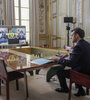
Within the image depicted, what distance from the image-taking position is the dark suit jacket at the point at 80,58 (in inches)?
86.3

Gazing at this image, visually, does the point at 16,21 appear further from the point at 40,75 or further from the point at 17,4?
the point at 40,75

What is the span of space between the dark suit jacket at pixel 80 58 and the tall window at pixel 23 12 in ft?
16.2

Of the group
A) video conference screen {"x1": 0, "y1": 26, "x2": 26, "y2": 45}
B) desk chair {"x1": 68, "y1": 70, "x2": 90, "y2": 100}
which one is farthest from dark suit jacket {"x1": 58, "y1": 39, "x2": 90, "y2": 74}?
video conference screen {"x1": 0, "y1": 26, "x2": 26, "y2": 45}

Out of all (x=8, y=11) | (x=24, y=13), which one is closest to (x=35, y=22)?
(x=24, y=13)

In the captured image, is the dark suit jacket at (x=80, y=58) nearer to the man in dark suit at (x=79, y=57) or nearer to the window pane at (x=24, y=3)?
the man in dark suit at (x=79, y=57)

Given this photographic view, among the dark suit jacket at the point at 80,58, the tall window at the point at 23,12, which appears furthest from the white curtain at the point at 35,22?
the dark suit jacket at the point at 80,58

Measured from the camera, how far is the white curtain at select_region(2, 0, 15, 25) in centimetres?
617

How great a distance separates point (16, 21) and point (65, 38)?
7.48 ft

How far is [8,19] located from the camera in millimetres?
6242

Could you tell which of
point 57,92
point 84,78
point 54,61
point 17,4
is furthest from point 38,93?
point 17,4

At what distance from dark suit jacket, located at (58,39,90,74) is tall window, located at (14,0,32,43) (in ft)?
16.2

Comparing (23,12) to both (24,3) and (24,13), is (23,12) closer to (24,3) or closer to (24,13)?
(24,13)

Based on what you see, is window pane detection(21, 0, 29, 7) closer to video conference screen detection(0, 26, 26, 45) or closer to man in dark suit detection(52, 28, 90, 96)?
video conference screen detection(0, 26, 26, 45)

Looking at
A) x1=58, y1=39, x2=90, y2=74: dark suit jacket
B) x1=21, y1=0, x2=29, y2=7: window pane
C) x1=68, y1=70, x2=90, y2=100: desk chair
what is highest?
x1=21, y1=0, x2=29, y2=7: window pane
